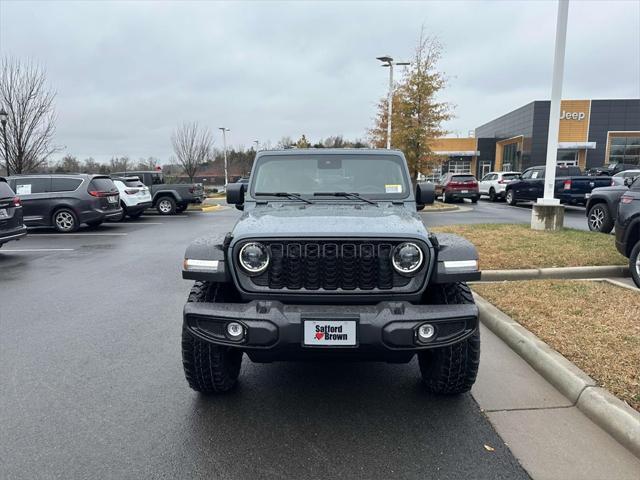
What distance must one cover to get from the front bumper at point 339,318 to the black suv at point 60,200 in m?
11.9

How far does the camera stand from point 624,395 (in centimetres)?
306

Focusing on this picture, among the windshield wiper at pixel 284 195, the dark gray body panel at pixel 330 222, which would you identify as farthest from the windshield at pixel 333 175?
the dark gray body panel at pixel 330 222

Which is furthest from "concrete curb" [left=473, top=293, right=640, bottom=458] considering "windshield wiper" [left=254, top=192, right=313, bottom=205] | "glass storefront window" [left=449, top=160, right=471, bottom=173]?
"glass storefront window" [left=449, top=160, right=471, bottom=173]

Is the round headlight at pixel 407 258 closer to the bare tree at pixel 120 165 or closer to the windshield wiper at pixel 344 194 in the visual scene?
the windshield wiper at pixel 344 194

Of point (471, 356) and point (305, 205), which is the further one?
point (305, 205)

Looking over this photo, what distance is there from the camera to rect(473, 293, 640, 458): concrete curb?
277 cm

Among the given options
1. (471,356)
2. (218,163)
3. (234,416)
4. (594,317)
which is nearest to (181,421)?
(234,416)

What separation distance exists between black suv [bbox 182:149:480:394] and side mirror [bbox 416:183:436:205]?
3.36ft

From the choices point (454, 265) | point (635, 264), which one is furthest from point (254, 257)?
point (635, 264)

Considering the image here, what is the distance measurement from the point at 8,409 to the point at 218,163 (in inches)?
2567

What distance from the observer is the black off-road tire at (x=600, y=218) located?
412 inches

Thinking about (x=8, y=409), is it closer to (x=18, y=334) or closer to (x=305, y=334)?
(x=18, y=334)

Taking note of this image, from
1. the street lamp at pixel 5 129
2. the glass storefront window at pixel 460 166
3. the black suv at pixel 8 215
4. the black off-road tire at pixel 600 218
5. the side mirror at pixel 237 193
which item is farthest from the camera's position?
the glass storefront window at pixel 460 166

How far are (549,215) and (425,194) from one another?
20.4ft
